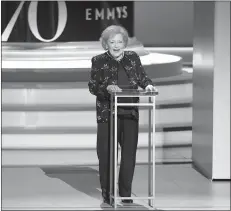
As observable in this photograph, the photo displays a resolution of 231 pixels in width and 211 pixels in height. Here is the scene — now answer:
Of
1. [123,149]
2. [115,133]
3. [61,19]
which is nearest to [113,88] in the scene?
[115,133]

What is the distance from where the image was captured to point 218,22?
6.16 meters

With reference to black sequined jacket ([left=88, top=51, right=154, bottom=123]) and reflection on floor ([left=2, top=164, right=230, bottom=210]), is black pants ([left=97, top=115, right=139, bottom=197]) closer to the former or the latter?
black sequined jacket ([left=88, top=51, right=154, bottom=123])

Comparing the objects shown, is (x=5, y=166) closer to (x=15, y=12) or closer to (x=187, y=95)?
(x=15, y=12)

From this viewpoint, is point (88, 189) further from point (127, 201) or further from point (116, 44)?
point (116, 44)

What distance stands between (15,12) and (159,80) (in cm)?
155

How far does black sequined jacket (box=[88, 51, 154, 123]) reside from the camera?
4.98 metres

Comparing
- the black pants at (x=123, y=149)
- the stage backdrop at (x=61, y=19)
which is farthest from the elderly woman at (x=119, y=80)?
the stage backdrop at (x=61, y=19)

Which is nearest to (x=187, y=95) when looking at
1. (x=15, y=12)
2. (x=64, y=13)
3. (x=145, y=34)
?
(x=145, y=34)

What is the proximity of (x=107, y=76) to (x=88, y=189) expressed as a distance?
137 centimetres

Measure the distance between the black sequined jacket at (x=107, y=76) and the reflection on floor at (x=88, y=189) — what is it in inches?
31.5

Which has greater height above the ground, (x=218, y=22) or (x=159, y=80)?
(x=218, y=22)

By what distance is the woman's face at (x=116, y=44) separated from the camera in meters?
4.93

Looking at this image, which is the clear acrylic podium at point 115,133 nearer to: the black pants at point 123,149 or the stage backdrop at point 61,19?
the black pants at point 123,149

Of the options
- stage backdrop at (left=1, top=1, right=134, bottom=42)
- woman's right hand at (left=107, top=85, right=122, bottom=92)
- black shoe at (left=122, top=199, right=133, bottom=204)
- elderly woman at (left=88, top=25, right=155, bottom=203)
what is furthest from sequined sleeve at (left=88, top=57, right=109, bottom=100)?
stage backdrop at (left=1, top=1, right=134, bottom=42)
